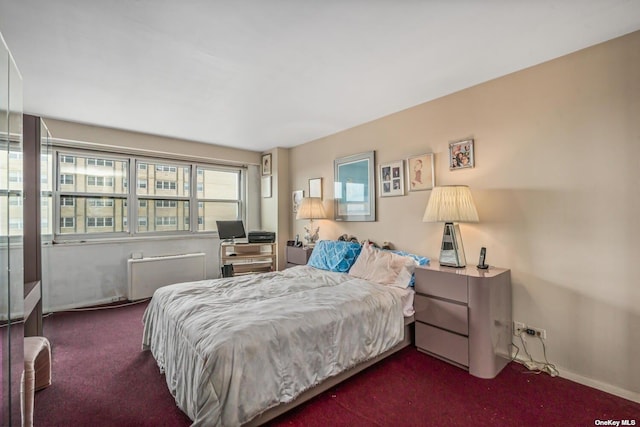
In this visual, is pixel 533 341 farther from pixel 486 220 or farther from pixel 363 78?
pixel 363 78

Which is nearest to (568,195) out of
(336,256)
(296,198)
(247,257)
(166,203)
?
(336,256)

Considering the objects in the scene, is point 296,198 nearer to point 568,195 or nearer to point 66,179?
point 66,179

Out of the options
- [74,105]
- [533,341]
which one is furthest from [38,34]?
[533,341]

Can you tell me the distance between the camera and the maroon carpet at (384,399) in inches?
66.6

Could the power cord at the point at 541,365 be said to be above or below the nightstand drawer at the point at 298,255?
below

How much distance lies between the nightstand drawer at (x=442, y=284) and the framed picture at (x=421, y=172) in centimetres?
96

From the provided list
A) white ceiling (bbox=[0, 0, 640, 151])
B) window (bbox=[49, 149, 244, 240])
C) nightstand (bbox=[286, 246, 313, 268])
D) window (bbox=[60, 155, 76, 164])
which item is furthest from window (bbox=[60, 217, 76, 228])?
nightstand (bbox=[286, 246, 313, 268])

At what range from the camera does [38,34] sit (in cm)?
186

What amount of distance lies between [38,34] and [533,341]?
428 centimetres

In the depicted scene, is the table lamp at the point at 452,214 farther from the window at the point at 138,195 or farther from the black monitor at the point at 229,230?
the window at the point at 138,195

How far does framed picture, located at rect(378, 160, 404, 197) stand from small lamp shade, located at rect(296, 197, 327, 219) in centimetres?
94

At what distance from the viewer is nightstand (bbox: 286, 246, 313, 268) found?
399cm

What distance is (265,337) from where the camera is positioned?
5.38 feet

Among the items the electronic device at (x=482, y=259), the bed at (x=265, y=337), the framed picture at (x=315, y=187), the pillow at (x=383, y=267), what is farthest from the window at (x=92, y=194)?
the electronic device at (x=482, y=259)
